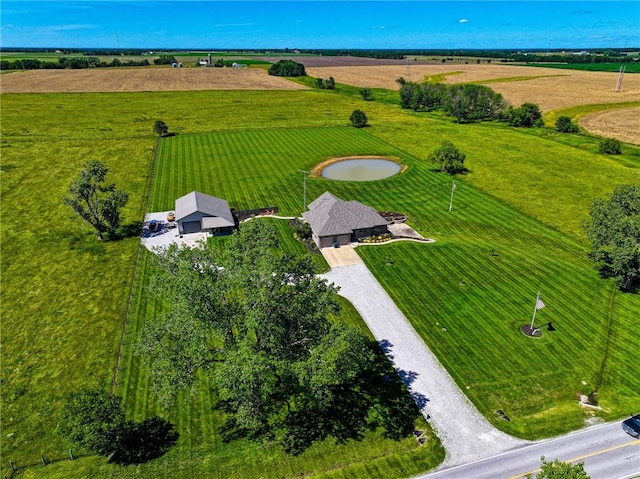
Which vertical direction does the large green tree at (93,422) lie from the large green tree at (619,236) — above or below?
below

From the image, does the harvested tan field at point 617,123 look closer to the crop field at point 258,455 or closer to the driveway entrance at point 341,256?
the driveway entrance at point 341,256

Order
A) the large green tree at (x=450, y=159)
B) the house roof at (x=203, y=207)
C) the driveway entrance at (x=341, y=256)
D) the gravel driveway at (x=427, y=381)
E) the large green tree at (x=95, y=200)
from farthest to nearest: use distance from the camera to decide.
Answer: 1. the large green tree at (x=450, y=159)
2. the house roof at (x=203, y=207)
3. the large green tree at (x=95, y=200)
4. the driveway entrance at (x=341, y=256)
5. the gravel driveway at (x=427, y=381)

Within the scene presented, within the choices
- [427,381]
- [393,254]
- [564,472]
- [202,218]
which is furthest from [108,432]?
[393,254]

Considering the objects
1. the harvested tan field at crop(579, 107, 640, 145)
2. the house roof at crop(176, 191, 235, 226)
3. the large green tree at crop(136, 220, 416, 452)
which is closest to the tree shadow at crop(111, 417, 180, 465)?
the large green tree at crop(136, 220, 416, 452)

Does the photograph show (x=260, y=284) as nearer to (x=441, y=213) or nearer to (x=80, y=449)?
(x=80, y=449)

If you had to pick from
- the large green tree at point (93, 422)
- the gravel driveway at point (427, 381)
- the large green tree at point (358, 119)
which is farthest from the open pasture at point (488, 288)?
the large green tree at point (358, 119)

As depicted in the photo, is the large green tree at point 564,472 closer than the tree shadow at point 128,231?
Yes
